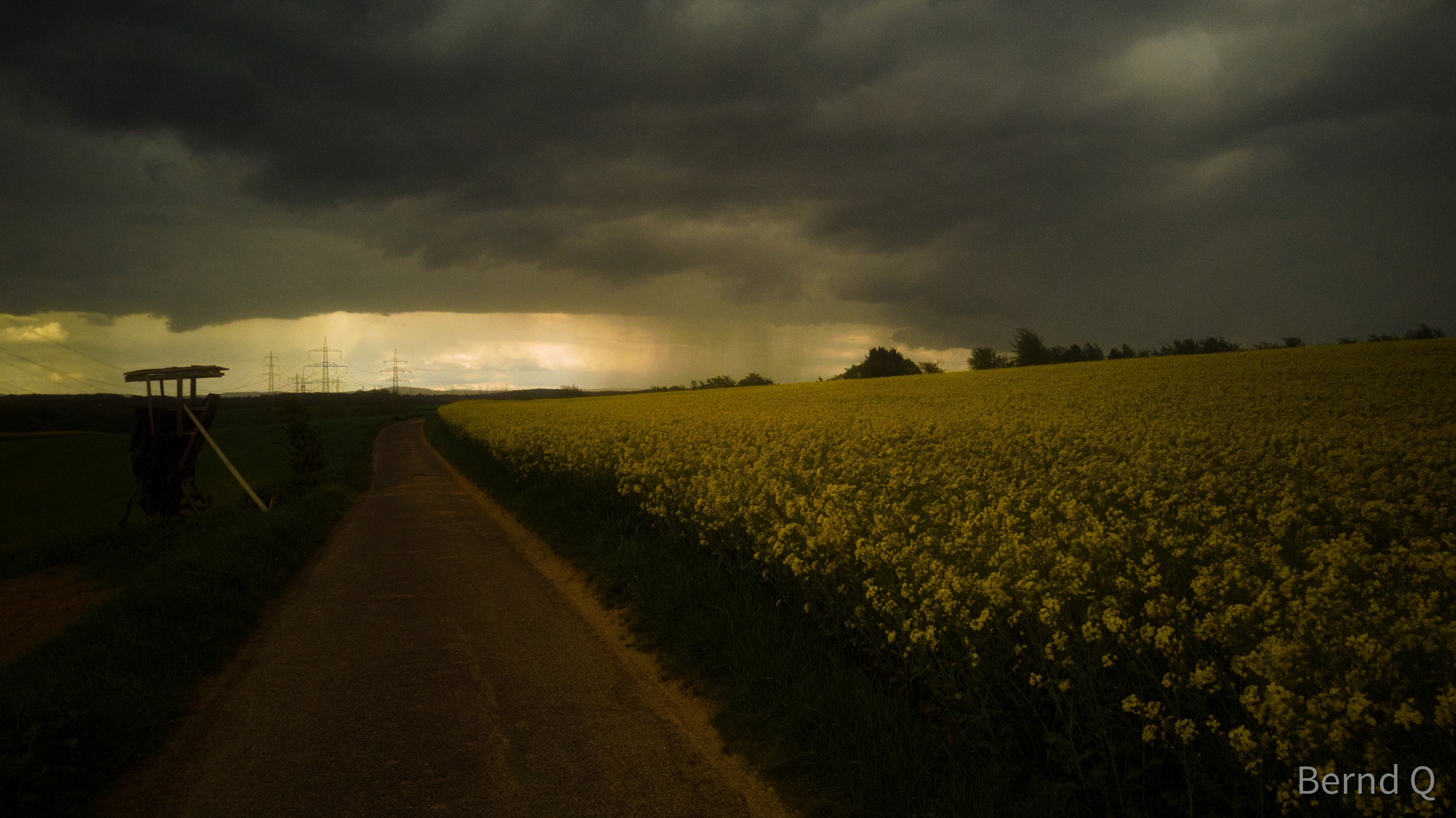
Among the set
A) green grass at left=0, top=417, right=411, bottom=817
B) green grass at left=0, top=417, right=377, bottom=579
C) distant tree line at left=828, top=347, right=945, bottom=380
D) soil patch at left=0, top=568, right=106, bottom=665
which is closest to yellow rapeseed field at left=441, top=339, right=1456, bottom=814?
green grass at left=0, top=417, right=411, bottom=817

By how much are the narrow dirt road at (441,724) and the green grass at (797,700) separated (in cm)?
26

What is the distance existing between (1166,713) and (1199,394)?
785 inches

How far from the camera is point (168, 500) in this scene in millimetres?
14172

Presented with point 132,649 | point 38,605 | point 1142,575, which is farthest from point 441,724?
point 38,605

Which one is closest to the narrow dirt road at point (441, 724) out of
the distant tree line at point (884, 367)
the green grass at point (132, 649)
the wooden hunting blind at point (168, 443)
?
the green grass at point (132, 649)

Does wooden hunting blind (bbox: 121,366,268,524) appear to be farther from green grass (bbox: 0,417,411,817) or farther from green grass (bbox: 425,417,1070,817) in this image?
green grass (bbox: 425,417,1070,817)

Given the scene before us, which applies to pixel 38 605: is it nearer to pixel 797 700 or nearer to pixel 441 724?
pixel 441 724

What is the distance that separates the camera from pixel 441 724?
4578 mm

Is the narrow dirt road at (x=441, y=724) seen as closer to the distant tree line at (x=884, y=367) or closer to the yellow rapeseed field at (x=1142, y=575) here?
the yellow rapeseed field at (x=1142, y=575)

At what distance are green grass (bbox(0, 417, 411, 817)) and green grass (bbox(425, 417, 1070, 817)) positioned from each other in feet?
11.0

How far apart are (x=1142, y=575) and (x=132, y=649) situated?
727cm

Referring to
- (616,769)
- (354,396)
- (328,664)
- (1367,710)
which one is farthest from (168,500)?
(354,396)

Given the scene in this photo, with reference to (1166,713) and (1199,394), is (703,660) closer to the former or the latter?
(1166,713)

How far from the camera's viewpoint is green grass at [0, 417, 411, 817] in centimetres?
387
